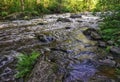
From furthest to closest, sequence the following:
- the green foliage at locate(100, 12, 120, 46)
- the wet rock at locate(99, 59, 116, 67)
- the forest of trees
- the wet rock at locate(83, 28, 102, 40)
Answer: the forest of trees → the wet rock at locate(83, 28, 102, 40) → the green foliage at locate(100, 12, 120, 46) → the wet rock at locate(99, 59, 116, 67)

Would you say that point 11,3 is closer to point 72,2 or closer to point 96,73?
point 72,2

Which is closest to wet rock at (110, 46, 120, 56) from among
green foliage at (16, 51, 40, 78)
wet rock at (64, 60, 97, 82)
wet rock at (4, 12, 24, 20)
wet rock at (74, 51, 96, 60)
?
wet rock at (74, 51, 96, 60)

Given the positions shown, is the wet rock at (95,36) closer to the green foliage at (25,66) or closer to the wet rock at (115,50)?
the wet rock at (115,50)

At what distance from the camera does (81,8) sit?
159 feet

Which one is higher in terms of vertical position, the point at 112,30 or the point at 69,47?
the point at 112,30

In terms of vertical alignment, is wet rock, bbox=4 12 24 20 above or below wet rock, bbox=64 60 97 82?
above

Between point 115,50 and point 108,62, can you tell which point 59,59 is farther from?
point 115,50

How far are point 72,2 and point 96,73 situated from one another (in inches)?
1610

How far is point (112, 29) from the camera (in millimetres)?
11258

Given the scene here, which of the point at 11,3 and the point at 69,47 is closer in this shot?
the point at 69,47

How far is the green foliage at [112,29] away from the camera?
1038 cm

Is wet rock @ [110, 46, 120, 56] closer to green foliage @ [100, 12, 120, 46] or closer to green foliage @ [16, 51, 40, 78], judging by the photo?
green foliage @ [100, 12, 120, 46]

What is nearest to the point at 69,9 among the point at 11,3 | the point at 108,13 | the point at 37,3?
the point at 37,3

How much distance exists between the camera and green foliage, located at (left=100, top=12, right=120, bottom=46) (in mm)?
10376
